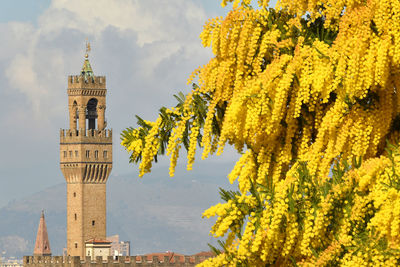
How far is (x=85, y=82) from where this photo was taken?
10362cm

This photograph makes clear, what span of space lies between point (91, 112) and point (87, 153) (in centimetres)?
392

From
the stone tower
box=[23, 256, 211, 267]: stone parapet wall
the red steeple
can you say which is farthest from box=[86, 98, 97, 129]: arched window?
the red steeple

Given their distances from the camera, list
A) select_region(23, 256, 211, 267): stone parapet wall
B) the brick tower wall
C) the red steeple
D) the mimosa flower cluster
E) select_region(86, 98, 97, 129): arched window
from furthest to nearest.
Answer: the red steeple
select_region(86, 98, 97, 129): arched window
the brick tower wall
select_region(23, 256, 211, 267): stone parapet wall
the mimosa flower cluster

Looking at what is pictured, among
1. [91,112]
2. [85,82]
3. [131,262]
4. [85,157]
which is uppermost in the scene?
[85,82]

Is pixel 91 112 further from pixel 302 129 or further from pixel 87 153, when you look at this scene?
pixel 302 129

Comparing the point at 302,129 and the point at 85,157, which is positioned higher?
the point at 85,157

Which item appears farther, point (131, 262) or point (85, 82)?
point (85, 82)

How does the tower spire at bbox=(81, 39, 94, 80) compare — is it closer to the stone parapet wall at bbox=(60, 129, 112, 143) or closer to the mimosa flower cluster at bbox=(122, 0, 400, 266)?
the stone parapet wall at bbox=(60, 129, 112, 143)

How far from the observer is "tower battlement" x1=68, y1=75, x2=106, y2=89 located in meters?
103

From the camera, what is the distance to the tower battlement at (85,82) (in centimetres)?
10312

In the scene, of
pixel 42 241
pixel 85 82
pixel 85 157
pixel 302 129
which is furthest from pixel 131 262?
pixel 302 129

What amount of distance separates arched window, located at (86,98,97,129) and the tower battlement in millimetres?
1360

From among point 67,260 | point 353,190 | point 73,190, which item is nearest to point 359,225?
point 353,190

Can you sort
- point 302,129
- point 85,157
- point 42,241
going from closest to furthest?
point 302,129, point 85,157, point 42,241
